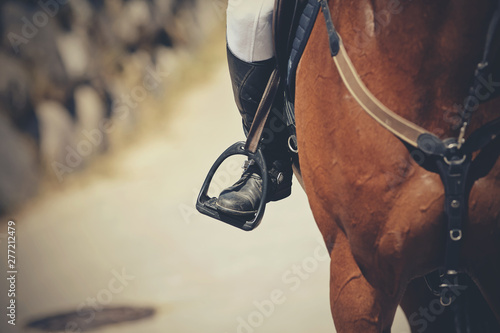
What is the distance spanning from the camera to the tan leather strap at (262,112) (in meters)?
2.23

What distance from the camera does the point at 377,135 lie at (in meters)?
1.62

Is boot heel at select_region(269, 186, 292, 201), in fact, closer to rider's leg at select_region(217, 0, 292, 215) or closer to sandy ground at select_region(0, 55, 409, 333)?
rider's leg at select_region(217, 0, 292, 215)

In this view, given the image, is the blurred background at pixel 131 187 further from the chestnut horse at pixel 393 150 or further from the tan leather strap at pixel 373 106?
the tan leather strap at pixel 373 106

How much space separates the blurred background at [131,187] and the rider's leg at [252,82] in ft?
5.22

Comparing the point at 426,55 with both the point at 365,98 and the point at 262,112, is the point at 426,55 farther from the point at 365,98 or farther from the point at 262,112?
the point at 262,112

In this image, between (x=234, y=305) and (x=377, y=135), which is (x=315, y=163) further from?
(x=234, y=305)

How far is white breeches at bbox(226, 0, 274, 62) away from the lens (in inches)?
83.4

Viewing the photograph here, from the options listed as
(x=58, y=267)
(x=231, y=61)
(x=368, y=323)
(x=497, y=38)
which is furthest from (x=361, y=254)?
(x=58, y=267)

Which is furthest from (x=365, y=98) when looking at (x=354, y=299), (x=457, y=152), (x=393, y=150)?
(x=354, y=299)

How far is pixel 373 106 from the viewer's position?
1.62 m

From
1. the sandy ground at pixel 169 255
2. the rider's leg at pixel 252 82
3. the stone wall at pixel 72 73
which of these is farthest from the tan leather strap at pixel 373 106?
the stone wall at pixel 72 73

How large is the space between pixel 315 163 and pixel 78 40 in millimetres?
5761

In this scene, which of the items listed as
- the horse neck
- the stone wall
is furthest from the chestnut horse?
the stone wall

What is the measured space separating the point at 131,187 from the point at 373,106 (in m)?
4.88
